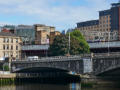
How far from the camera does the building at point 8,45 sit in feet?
382

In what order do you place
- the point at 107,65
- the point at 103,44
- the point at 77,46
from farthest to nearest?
the point at 103,44, the point at 77,46, the point at 107,65

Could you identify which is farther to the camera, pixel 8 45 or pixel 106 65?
pixel 8 45

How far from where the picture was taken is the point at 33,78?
294 feet

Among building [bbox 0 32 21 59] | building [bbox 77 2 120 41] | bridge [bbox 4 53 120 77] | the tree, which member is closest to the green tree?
the tree

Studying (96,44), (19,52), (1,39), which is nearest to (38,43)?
(19,52)

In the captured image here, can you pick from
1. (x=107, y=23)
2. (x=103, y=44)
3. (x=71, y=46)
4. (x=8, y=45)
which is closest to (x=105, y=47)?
(x=103, y=44)

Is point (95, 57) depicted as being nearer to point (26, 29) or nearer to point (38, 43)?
point (38, 43)

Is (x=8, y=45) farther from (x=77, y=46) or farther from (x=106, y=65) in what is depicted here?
(x=106, y=65)


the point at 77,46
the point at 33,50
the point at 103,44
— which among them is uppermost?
the point at 103,44

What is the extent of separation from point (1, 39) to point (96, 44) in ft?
124

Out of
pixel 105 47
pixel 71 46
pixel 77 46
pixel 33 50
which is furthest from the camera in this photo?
pixel 33 50

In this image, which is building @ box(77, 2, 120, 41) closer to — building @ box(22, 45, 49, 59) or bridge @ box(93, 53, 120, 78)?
building @ box(22, 45, 49, 59)

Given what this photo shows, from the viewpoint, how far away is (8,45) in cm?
11806

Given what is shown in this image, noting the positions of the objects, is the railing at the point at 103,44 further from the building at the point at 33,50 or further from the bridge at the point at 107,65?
the bridge at the point at 107,65
